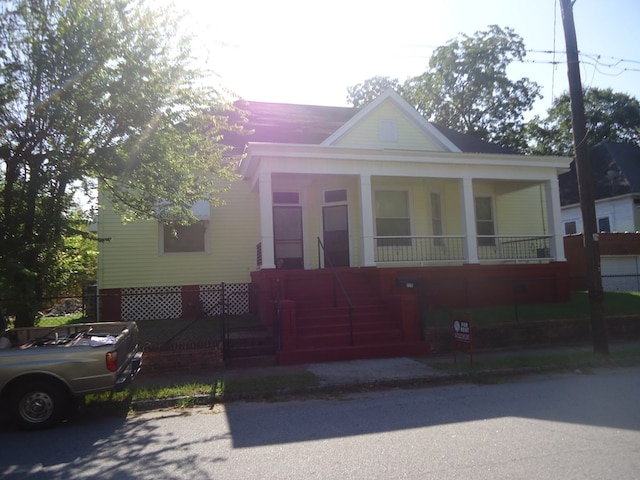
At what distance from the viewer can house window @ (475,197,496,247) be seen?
58.2 ft

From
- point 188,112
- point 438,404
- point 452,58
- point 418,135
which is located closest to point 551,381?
point 438,404

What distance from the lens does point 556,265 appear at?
49.8 feet

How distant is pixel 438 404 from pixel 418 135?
11.2 metres

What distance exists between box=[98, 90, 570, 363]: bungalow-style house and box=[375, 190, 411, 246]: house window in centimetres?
4

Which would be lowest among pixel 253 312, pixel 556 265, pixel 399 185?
pixel 253 312

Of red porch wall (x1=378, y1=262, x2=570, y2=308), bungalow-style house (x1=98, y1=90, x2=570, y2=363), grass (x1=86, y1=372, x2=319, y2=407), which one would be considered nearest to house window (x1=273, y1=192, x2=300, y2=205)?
bungalow-style house (x1=98, y1=90, x2=570, y2=363)

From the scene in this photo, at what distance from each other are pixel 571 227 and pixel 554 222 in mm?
14036

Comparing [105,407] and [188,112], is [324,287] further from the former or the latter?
[105,407]

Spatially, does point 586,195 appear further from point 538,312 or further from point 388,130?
point 388,130

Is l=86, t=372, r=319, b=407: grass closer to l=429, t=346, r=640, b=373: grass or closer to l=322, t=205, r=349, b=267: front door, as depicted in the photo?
l=429, t=346, r=640, b=373: grass

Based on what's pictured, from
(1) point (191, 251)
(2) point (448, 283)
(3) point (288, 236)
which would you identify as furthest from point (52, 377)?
(2) point (448, 283)

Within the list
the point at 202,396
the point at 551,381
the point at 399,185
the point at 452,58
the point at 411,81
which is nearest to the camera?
the point at 202,396

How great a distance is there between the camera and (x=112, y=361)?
6.48 meters

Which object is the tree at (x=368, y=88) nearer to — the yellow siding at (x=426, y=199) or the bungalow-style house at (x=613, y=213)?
the bungalow-style house at (x=613, y=213)
